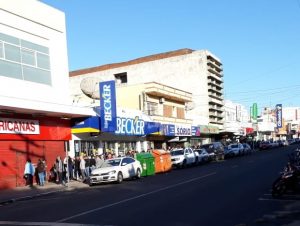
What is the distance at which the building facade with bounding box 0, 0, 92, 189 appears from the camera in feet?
89.2

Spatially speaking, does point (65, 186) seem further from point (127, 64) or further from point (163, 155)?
point (127, 64)

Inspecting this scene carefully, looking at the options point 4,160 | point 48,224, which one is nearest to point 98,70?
point 4,160

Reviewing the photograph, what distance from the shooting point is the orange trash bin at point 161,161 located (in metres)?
33.2

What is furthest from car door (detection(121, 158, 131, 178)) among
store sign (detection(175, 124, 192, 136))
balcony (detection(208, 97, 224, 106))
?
balcony (detection(208, 97, 224, 106))

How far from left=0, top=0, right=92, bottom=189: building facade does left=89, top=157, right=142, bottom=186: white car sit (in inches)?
117

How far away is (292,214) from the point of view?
12133 mm

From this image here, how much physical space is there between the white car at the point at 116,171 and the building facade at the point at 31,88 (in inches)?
117

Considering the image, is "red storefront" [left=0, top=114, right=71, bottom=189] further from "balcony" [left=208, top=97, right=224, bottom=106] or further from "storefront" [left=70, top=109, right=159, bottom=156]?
"balcony" [left=208, top=97, right=224, bottom=106]

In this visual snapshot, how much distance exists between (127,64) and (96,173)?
56.8 meters

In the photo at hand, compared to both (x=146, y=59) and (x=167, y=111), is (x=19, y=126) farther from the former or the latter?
(x=146, y=59)

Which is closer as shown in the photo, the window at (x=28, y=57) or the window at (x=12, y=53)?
the window at (x=12, y=53)

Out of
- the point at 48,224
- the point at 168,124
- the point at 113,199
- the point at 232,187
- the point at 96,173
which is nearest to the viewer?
the point at 48,224

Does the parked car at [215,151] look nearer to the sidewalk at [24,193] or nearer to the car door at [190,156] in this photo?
the car door at [190,156]

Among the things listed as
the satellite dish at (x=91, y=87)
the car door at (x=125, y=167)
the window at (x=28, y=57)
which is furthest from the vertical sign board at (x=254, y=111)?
the car door at (x=125, y=167)
